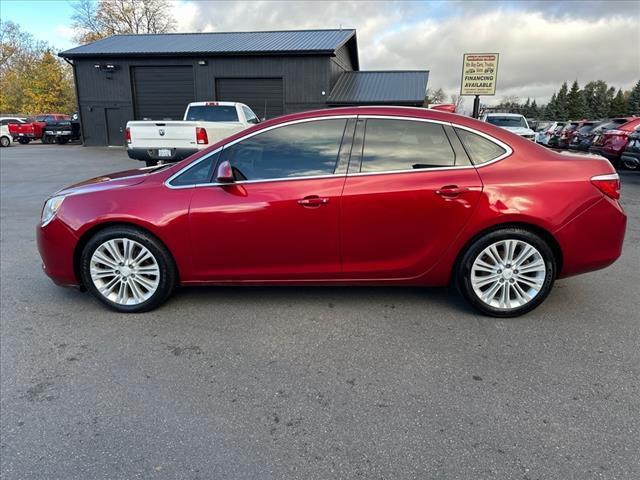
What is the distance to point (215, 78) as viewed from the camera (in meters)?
21.7

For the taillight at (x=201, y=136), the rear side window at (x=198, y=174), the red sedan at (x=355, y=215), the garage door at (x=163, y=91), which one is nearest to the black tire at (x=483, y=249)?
the red sedan at (x=355, y=215)

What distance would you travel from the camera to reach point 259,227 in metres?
3.41

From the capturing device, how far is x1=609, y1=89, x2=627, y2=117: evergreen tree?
59.8 meters

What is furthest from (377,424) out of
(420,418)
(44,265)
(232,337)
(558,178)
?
(44,265)

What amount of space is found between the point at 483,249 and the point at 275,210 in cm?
168

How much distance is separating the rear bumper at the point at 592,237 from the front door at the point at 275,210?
182 centimetres

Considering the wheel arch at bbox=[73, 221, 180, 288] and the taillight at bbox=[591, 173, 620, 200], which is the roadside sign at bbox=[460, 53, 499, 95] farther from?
the wheel arch at bbox=[73, 221, 180, 288]

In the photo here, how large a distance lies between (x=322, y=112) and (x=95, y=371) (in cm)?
256

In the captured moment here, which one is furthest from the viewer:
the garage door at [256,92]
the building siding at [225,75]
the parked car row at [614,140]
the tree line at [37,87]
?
the tree line at [37,87]

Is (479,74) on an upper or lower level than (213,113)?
upper

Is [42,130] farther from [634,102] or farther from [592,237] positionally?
[634,102]

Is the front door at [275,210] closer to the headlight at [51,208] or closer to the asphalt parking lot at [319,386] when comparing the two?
the asphalt parking lot at [319,386]

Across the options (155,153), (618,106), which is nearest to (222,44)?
(155,153)

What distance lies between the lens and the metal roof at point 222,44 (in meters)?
21.2
